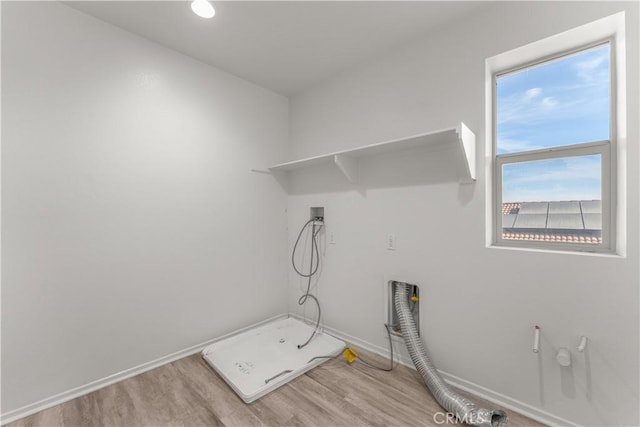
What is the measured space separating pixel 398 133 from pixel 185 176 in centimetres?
187

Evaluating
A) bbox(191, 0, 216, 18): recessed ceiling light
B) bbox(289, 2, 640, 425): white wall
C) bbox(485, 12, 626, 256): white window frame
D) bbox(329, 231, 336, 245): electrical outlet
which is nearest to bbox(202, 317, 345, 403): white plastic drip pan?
bbox(289, 2, 640, 425): white wall

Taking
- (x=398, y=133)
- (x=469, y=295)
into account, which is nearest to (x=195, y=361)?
(x=469, y=295)

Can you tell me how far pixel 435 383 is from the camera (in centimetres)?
175

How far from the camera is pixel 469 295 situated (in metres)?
1.84

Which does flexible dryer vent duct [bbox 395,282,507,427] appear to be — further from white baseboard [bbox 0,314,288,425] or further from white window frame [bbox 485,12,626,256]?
white baseboard [bbox 0,314,288,425]

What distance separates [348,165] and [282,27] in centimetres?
117

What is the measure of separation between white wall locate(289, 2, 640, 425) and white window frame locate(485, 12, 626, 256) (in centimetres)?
7

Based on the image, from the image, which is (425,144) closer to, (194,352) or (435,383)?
(435,383)

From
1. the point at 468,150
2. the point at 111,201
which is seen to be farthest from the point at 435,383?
the point at 111,201

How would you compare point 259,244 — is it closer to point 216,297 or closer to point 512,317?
point 216,297

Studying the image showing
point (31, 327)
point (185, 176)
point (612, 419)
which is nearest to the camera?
point (612, 419)

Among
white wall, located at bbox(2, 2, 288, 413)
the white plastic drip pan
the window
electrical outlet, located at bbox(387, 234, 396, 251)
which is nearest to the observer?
the window

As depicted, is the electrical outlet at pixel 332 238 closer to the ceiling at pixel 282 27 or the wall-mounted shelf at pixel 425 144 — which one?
the wall-mounted shelf at pixel 425 144

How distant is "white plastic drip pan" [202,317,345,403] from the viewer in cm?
189
